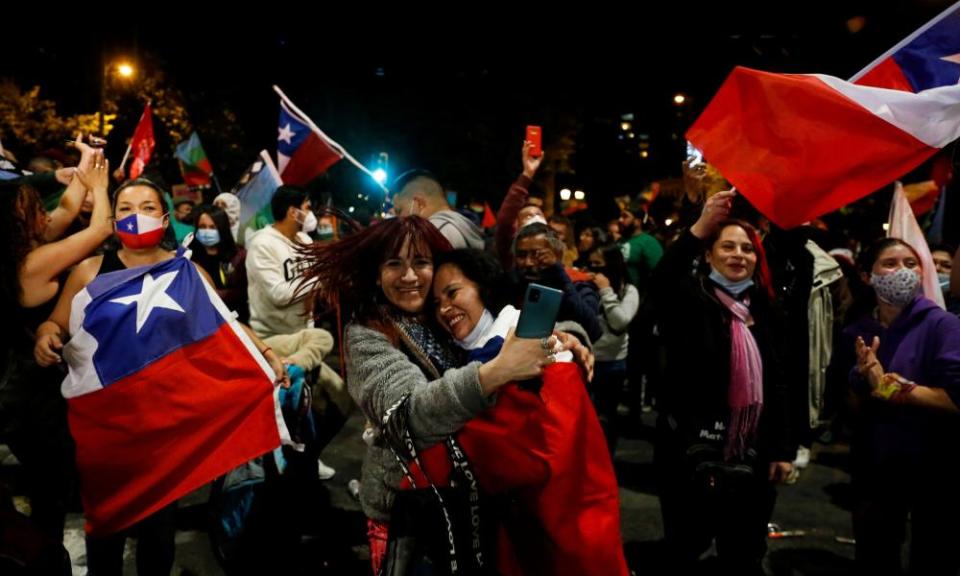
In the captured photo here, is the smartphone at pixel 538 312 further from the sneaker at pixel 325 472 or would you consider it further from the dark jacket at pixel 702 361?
the sneaker at pixel 325 472

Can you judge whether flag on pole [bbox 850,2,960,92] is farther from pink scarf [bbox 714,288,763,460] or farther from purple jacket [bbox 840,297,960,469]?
pink scarf [bbox 714,288,763,460]

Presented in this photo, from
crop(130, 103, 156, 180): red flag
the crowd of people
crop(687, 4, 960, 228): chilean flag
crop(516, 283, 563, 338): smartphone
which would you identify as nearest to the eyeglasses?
the crowd of people

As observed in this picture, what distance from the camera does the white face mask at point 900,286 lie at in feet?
11.5

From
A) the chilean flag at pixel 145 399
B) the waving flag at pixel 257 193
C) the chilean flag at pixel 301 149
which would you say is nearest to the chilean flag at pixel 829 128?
the chilean flag at pixel 145 399

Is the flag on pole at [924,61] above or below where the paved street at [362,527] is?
above

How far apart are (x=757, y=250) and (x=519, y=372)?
2207mm

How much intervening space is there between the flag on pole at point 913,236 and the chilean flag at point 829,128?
1338 mm

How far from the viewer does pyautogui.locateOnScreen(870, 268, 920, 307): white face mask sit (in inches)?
138

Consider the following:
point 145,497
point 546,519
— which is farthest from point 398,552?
point 145,497

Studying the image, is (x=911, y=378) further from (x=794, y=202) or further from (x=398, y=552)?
(x=398, y=552)

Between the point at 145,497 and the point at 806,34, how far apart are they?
15213mm

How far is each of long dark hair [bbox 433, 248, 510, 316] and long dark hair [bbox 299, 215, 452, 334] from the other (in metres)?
0.05

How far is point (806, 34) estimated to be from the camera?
13.9 metres

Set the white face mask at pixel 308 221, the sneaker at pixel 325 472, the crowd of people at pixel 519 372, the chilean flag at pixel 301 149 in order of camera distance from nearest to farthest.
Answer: the crowd of people at pixel 519 372
the white face mask at pixel 308 221
the sneaker at pixel 325 472
the chilean flag at pixel 301 149
